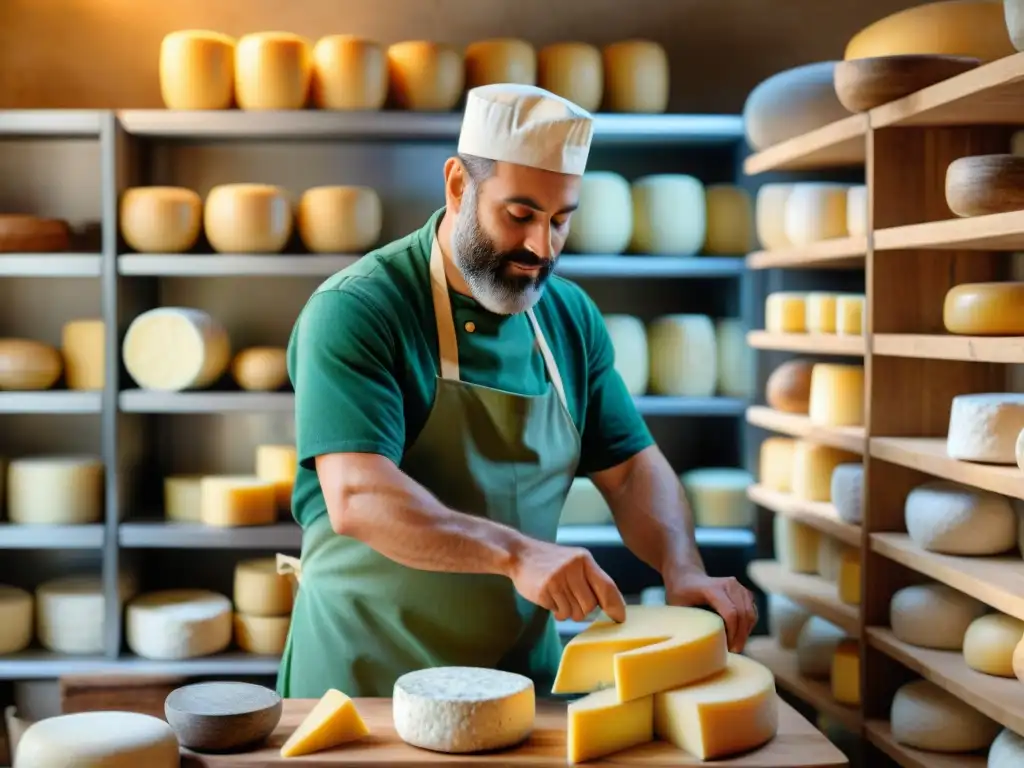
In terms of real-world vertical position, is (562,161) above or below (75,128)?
below

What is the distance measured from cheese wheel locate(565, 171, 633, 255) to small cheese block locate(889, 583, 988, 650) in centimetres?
132

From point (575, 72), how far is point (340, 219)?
0.74 metres

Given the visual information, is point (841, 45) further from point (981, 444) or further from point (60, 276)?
point (60, 276)

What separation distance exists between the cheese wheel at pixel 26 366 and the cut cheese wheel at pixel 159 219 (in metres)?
0.38

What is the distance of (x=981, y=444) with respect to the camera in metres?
2.06

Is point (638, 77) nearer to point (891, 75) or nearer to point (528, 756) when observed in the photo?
point (891, 75)

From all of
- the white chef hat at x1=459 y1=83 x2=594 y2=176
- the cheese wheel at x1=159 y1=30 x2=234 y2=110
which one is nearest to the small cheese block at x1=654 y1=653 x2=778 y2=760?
the white chef hat at x1=459 y1=83 x2=594 y2=176

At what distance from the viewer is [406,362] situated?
1928mm

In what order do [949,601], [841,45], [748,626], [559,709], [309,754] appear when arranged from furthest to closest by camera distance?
1. [841,45]
2. [949,601]
3. [748,626]
4. [559,709]
5. [309,754]

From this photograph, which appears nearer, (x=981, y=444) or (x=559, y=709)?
(x=559, y=709)

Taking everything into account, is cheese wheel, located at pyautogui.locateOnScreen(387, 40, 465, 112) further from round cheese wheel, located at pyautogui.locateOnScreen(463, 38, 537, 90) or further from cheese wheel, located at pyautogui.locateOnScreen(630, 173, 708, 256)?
cheese wheel, located at pyautogui.locateOnScreen(630, 173, 708, 256)

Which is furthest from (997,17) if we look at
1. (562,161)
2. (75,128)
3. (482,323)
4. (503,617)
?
(75,128)

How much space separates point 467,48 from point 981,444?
1.98 meters

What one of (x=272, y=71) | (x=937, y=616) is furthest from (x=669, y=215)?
(x=937, y=616)
